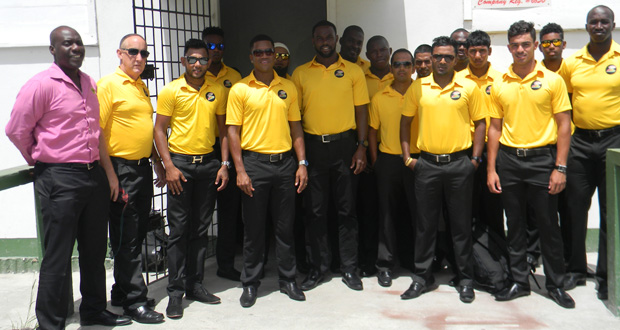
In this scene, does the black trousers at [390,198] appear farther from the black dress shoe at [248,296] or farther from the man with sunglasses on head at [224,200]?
the man with sunglasses on head at [224,200]

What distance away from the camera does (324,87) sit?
211 inches

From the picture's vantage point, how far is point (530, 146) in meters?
4.88

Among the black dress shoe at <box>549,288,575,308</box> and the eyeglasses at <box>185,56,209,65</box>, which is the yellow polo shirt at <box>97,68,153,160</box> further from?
the black dress shoe at <box>549,288,575,308</box>

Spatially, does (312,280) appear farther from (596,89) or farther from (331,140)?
(596,89)

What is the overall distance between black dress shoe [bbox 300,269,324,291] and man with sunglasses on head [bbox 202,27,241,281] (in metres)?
0.70

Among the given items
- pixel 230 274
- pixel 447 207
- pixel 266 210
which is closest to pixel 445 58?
pixel 447 207

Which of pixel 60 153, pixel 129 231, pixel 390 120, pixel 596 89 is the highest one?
pixel 596 89

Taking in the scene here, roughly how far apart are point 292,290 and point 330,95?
5.53 feet

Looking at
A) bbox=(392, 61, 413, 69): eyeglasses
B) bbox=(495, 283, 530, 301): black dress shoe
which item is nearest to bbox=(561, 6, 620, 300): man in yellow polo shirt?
bbox=(495, 283, 530, 301): black dress shoe

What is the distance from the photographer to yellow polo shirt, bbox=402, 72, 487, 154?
5020mm

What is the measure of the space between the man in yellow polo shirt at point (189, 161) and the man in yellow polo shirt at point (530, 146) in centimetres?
225

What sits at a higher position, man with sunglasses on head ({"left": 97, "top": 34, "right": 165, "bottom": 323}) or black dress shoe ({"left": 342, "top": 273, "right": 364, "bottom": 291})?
man with sunglasses on head ({"left": 97, "top": 34, "right": 165, "bottom": 323})

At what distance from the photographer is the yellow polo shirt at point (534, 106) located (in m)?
4.82

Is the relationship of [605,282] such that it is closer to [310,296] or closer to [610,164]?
[610,164]
